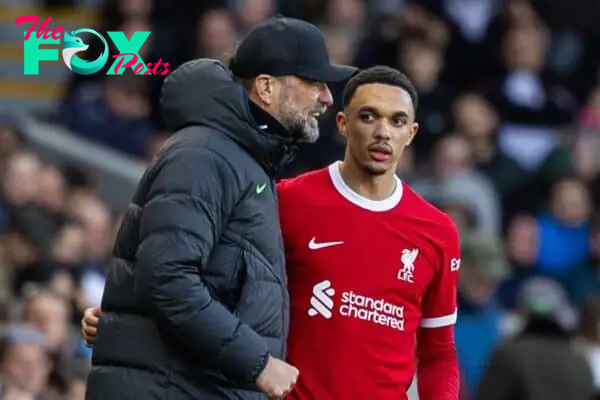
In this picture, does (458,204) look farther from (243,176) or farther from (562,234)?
(243,176)

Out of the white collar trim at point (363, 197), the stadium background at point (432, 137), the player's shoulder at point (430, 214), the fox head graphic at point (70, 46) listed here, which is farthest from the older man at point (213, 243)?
the stadium background at point (432, 137)

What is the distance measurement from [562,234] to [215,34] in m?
2.87

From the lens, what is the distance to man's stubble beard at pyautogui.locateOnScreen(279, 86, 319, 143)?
6.02 metres

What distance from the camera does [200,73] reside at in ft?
19.2

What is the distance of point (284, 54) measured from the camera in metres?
6.01

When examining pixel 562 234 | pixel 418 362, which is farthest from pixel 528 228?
pixel 418 362

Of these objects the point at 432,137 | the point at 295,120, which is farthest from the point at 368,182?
the point at 432,137

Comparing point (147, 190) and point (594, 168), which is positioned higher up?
point (147, 190)

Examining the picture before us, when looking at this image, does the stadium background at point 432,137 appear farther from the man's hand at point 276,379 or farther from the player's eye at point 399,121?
the man's hand at point 276,379

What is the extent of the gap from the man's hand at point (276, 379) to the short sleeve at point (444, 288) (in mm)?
912

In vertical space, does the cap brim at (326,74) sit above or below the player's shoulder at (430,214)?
above

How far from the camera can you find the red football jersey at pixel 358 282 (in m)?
6.38

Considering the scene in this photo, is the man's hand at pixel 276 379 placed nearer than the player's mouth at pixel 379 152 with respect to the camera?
Yes

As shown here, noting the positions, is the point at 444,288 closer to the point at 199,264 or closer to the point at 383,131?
the point at 383,131
